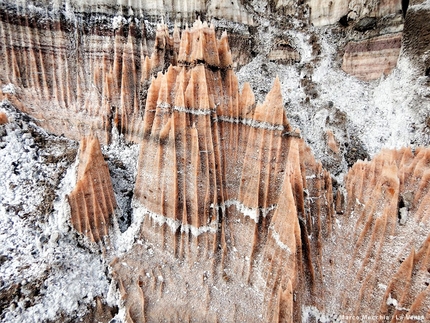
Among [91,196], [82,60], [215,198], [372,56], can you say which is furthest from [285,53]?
[91,196]

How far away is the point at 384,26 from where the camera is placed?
16.0m

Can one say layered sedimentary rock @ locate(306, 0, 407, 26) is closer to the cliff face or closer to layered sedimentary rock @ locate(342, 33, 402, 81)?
layered sedimentary rock @ locate(342, 33, 402, 81)

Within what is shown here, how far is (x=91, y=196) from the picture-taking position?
9.77 meters

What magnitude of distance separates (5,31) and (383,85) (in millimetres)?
25455

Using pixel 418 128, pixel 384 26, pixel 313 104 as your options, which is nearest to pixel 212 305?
pixel 418 128

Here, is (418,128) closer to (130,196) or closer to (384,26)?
(384,26)

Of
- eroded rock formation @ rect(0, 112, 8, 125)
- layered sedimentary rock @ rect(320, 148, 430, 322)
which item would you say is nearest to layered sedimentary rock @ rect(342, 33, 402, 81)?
layered sedimentary rock @ rect(320, 148, 430, 322)

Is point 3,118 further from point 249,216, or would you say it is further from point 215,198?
point 249,216

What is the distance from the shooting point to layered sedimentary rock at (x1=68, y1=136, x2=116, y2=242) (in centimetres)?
958

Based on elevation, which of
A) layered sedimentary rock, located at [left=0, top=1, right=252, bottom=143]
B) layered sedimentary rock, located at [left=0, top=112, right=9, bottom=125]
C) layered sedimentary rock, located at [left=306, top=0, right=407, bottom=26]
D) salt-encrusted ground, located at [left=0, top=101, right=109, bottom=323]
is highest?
layered sedimentary rock, located at [left=306, top=0, right=407, bottom=26]

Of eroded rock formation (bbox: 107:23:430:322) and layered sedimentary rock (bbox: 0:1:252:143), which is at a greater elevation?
layered sedimentary rock (bbox: 0:1:252:143)

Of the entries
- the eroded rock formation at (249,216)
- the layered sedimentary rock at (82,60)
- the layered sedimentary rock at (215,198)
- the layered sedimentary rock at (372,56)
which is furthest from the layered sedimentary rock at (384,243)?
the layered sedimentary rock at (82,60)

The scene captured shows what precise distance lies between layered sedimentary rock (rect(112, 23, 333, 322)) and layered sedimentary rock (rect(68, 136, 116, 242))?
1.32 m

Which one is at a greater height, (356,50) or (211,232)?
(356,50)
